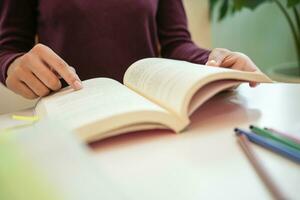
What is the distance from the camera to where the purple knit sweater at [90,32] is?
772mm

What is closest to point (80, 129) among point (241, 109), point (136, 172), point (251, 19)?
point (136, 172)

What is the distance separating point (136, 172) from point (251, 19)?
1.52m

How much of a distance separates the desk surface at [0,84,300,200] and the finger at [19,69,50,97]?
0.21 metres

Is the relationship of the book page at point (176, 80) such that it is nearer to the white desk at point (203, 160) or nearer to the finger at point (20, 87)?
the white desk at point (203, 160)

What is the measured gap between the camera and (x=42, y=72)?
0.53 metres

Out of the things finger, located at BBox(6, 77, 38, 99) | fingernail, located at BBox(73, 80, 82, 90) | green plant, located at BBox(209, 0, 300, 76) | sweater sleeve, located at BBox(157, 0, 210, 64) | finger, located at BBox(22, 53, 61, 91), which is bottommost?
green plant, located at BBox(209, 0, 300, 76)

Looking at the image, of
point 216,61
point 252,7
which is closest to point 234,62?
point 216,61

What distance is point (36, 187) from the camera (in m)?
0.25

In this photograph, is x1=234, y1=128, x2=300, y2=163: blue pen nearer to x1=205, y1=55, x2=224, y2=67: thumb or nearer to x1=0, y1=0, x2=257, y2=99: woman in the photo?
x1=205, y1=55, x2=224, y2=67: thumb

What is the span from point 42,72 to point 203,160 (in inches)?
11.8

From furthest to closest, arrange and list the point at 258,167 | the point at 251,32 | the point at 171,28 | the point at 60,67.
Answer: the point at 251,32
the point at 171,28
the point at 60,67
the point at 258,167

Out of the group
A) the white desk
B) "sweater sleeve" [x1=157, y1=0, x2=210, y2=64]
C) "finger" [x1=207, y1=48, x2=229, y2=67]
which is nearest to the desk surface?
the white desk

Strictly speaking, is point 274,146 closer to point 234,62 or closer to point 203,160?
point 203,160

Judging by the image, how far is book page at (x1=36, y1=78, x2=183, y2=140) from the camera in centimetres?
36
